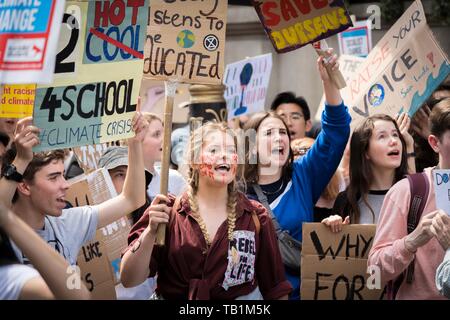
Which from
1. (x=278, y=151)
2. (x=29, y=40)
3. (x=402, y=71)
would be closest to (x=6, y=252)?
(x=29, y=40)

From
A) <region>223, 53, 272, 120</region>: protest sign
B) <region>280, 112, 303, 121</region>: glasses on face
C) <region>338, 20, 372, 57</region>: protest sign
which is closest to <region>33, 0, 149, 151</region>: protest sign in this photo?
<region>280, 112, 303, 121</region>: glasses on face

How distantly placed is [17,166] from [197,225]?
896 millimetres

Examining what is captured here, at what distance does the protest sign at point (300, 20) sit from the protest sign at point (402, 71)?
1148 millimetres

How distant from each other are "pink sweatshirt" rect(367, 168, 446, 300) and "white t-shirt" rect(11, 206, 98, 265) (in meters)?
1.43

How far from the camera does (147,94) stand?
9586 millimetres

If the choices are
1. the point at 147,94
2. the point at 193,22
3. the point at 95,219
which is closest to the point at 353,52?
the point at 147,94

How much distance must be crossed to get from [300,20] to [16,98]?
1612 mm

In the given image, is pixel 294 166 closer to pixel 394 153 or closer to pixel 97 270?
pixel 394 153

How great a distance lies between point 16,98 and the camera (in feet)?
15.7

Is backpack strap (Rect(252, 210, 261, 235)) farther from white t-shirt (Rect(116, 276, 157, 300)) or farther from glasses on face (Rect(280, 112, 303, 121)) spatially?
glasses on face (Rect(280, 112, 303, 121))

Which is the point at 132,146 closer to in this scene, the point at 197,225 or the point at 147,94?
the point at 197,225

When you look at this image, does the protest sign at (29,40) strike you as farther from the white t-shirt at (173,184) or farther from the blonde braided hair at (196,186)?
the white t-shirt at (173,184)

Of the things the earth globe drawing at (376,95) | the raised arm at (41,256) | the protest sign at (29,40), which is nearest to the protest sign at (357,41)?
the earth globe drawing at (376,95)

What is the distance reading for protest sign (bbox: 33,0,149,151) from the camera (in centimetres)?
448
